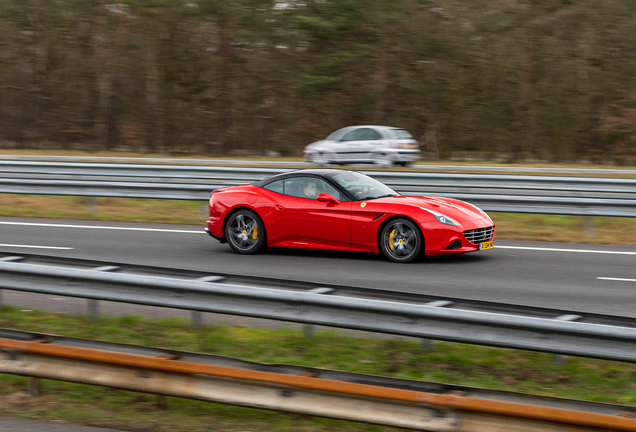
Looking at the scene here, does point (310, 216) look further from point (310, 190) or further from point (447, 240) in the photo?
point (447, 240)

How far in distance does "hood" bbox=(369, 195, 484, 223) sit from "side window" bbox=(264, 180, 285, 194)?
1.36 meters

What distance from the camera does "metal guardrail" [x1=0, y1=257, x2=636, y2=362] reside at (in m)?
4.66

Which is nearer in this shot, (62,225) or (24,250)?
(24,250)

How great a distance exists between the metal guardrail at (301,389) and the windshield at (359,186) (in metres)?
6.32

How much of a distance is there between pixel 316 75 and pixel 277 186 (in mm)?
21274

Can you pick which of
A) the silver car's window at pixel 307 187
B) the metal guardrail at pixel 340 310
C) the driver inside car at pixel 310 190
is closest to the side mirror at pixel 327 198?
the silver car's window at pixel 307 187

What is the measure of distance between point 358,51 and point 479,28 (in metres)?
4.82

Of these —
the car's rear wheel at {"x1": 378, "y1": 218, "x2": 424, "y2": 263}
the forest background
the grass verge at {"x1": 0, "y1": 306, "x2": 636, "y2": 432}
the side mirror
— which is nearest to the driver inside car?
the side mirror

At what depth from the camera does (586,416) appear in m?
3.67

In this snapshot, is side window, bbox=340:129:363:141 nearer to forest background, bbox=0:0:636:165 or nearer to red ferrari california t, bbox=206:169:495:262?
forest background, bbox=0:0:636:165

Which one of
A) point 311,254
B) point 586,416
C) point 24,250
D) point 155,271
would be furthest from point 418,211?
point 586,416

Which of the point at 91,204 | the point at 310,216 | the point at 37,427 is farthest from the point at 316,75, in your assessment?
the point at 37,427

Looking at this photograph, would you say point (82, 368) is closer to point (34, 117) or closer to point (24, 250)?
point (24, 250)

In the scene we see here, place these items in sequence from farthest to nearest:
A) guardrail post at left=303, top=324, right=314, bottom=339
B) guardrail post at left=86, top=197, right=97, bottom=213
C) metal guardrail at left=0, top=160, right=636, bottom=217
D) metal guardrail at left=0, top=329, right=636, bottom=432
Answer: guardrail post at left=86, top=197, right=97, bottom=213
metal guardrail at left=0, top=160, right=636, bottom=217
guardrail post at left=303, top=324, right=314, bottom=339
metal guardrail at left=0, top=329, right=636, bottom=432
